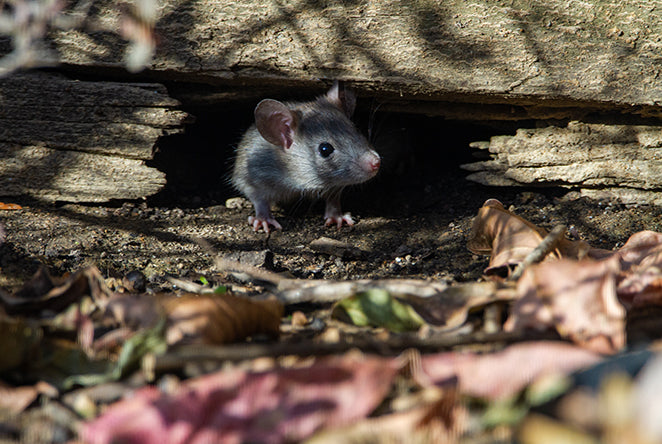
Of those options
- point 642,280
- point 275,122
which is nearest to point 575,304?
point 642,280

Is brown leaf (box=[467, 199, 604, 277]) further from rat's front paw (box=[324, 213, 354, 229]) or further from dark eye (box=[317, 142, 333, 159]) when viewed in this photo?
dark eye (box=[317, 142, 333, 159])

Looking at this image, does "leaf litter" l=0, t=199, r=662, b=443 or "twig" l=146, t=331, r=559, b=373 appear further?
"twig" l=146, t=331, r=559, b=373

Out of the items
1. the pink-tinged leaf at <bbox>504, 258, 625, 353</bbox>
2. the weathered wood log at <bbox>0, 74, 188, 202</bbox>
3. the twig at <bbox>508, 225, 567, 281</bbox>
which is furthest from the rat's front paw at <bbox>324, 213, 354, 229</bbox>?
the pink-tinged leaf at <bbox>504, 258, 625, 353</bbox>

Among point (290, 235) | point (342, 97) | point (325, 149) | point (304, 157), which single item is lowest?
point (290, 235)

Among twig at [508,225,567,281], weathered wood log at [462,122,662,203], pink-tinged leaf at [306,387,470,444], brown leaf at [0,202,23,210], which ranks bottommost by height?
Answer: brown leaf at [0,202,23,210]

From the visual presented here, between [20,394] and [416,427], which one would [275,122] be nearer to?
[20,394]

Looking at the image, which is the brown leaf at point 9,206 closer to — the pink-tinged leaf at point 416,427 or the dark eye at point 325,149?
the dark eye at point 325,149
